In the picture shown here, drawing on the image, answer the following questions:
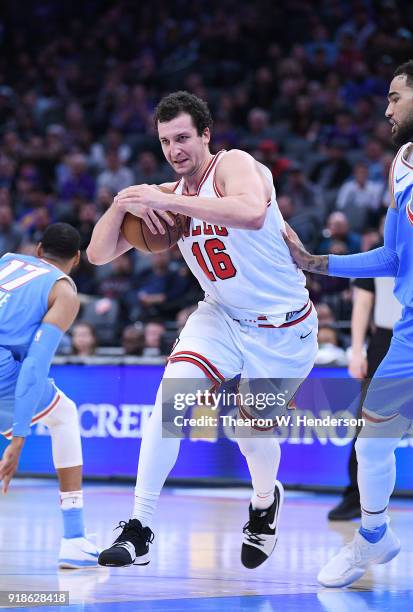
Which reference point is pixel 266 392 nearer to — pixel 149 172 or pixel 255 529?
pixel 255 529

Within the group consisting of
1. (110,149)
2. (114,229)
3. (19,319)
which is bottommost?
(19,319)

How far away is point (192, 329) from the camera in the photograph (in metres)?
5.14

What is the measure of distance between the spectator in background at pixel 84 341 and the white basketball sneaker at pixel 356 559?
604 centimetres

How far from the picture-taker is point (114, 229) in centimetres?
502

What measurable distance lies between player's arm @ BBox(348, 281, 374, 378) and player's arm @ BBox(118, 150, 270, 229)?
2.66 metres

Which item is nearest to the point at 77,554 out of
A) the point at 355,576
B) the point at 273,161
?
the point at 355,576

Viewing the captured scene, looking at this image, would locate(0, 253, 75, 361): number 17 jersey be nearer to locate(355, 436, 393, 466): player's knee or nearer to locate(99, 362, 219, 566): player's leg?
locate(99, 362, 219, 566): player's leg

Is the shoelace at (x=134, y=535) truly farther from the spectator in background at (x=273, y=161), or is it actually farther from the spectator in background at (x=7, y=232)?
the spectator in background at (x=7, y=232)

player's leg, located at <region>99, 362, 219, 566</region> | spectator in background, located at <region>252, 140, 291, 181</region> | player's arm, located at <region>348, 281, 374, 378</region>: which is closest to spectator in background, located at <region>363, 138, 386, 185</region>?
spectator in background, located at <region>252, 140, 291, 181</region>

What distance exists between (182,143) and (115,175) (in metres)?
10.1

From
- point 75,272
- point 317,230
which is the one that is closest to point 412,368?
point 317,230

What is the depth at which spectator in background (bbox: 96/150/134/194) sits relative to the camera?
14.9m

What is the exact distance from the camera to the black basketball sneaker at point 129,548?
4645 mm

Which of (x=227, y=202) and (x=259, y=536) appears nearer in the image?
(x=227, y=202)
